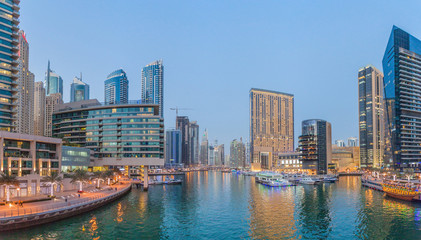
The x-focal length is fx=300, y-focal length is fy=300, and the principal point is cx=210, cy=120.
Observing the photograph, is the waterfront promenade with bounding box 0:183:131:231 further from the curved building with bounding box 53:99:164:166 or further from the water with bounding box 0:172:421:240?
the curved building with bounding box 53:99:164:166

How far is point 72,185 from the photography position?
9181 cm

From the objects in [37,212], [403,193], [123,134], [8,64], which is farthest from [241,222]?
[8,64]

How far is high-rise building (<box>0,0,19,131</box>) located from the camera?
103 meters

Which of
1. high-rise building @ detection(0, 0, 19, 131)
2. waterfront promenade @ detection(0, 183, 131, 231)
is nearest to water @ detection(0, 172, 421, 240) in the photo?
waterfront promenade @ detection(0, 183, 131, 231)

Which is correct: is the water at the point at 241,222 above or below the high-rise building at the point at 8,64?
below

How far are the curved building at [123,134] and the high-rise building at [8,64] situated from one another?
23.9 metres

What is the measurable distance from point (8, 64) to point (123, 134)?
4653 centimetres

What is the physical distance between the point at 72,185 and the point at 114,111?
40824 mm

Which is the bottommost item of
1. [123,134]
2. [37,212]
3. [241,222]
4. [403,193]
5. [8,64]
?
[241,222]

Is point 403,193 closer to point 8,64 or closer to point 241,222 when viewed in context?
point 241,222

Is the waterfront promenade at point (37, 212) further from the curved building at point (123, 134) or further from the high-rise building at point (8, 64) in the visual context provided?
the high-rise building at point (8, 64)

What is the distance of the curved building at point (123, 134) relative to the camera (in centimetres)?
11931

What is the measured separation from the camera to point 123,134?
121875 mm

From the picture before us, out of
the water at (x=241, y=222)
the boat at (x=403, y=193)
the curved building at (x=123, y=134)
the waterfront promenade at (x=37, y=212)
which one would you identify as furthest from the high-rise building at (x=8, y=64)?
the boat at (x=403, y=193)
